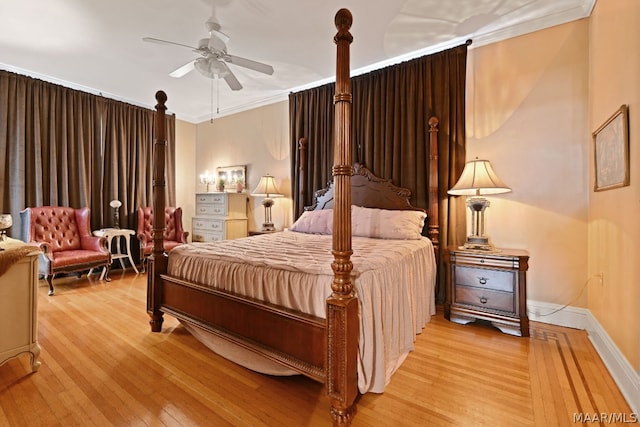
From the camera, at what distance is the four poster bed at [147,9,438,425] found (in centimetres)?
152

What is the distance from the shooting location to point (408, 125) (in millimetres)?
3525

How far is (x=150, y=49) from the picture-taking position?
3412 millimetres

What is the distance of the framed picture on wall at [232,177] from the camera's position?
535 cm

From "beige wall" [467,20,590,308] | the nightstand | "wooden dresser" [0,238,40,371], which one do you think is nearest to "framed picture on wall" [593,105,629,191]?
"beige wall" [467,20,590,308]

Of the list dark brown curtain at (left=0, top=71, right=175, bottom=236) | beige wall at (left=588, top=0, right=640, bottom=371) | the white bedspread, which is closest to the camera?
the white bedspread

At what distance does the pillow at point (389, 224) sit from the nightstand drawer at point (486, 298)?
0.66 metres

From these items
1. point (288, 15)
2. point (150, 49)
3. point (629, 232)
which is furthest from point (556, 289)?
point (150, 49)

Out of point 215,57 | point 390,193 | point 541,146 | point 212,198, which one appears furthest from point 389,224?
point 212,198

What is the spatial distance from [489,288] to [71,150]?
5689 millimetres

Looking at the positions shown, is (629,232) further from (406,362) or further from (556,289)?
(406,362)

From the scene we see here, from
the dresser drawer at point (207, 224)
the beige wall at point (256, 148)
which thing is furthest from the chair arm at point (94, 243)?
the beige wall at point (256, 148)

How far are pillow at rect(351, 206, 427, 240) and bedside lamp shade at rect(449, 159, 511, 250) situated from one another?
0.47m

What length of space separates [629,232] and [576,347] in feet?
3.40

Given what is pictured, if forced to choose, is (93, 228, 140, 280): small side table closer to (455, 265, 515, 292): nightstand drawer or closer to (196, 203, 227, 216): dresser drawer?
(196, 203, 227, 216): dresser drawer
